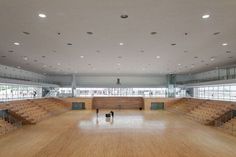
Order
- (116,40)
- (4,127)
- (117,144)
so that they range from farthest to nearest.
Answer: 1. (4,127)
2. (117,144)
3. (116,40)

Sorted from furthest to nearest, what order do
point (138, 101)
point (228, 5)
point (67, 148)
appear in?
point (138, 101)
point (67, 148)
point (228, 5)

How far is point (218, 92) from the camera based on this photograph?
2069 centimetres

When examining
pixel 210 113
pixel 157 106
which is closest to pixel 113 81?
pixel 157 106

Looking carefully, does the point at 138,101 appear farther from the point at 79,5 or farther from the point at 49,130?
the point at 79,5

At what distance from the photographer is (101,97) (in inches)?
1117

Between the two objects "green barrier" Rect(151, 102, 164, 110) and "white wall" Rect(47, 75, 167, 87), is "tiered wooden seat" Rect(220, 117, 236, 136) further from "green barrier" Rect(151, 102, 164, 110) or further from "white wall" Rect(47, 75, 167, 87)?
"white wall" Rect(47, 75, 167, 87)

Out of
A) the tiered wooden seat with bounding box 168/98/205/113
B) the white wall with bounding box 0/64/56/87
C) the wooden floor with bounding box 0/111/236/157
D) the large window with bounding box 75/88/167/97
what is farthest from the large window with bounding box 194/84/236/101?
the white wall with bounding box 0/64/56/87

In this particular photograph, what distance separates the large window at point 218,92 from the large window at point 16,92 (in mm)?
20370

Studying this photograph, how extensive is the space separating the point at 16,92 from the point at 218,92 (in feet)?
71.4

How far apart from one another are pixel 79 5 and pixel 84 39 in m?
3.47

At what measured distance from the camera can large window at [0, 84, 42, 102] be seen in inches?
717

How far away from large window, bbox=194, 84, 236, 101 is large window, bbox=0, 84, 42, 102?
66.8ft

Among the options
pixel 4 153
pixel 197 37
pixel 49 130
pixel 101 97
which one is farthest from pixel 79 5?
pixel 101 97

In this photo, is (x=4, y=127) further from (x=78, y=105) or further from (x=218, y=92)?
(x=218, y=92)
